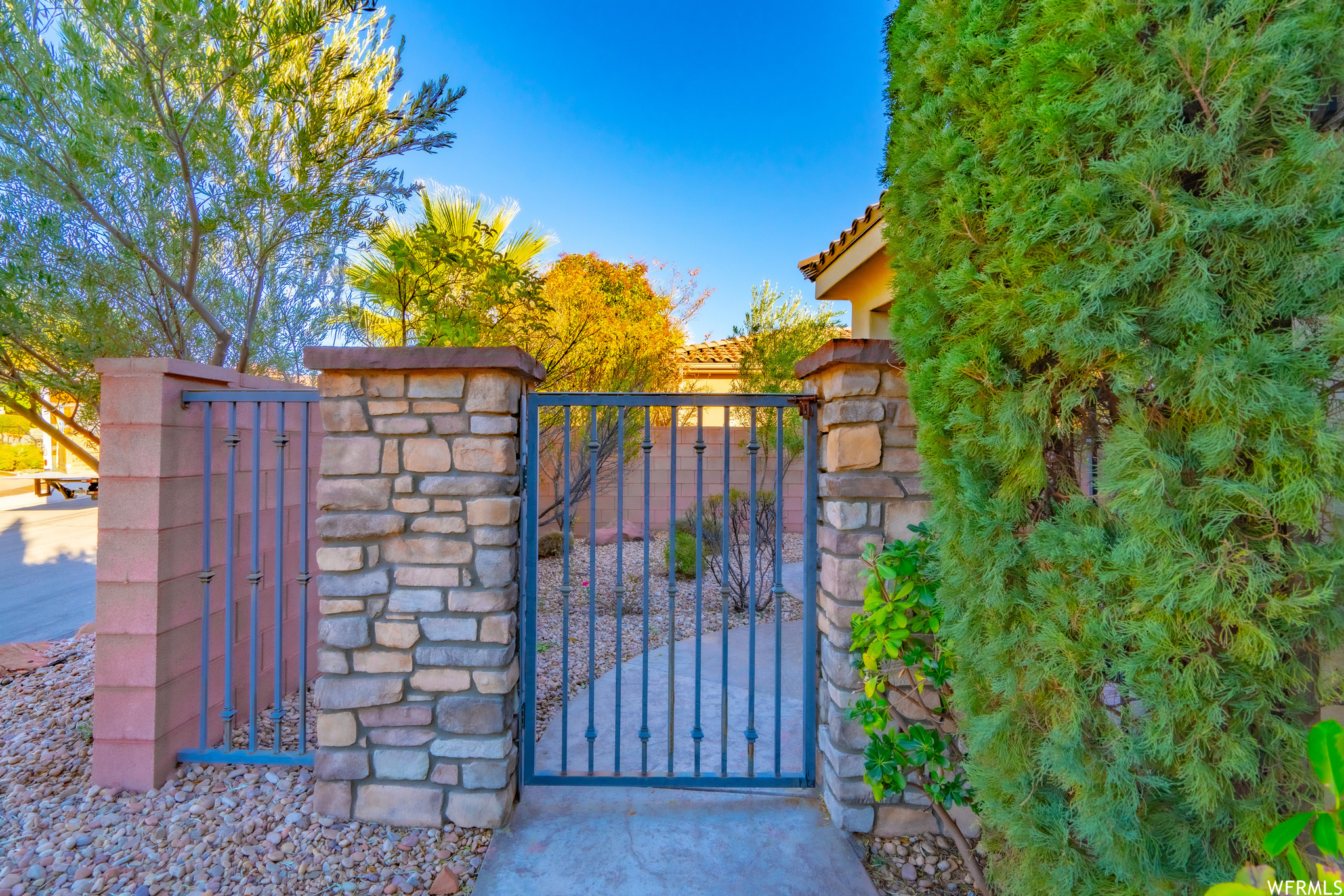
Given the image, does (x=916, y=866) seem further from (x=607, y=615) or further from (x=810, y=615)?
(x=607, y=615)

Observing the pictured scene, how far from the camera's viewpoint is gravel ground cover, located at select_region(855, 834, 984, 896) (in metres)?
1.97

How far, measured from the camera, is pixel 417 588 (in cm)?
218

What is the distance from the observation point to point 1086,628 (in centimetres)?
120

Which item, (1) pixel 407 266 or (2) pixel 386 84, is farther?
(2) pixel 386 84

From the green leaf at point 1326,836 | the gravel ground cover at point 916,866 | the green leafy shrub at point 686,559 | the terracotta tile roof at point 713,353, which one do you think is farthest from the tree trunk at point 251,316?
the terracotta tile roof at point 713,353

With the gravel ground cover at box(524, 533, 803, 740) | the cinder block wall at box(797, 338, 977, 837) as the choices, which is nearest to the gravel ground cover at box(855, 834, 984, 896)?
the cinder block wall at box(797, 338, 977, 837)

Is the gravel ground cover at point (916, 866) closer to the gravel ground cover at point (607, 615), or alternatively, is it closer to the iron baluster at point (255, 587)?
the gravel ground cover at point (607, 615)

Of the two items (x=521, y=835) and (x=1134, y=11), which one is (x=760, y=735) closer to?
(x=521, y=835)

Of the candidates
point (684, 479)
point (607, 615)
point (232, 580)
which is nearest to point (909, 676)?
point (232, 580)

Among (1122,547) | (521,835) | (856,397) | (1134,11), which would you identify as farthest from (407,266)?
(1122,547)

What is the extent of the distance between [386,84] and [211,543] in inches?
117

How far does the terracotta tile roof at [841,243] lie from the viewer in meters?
4.42

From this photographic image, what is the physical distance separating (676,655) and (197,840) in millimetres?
2689

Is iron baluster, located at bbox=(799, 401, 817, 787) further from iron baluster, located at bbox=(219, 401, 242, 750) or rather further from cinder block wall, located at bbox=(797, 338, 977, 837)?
iron baluster, located at bbox=(219, 401, 242, 750)
